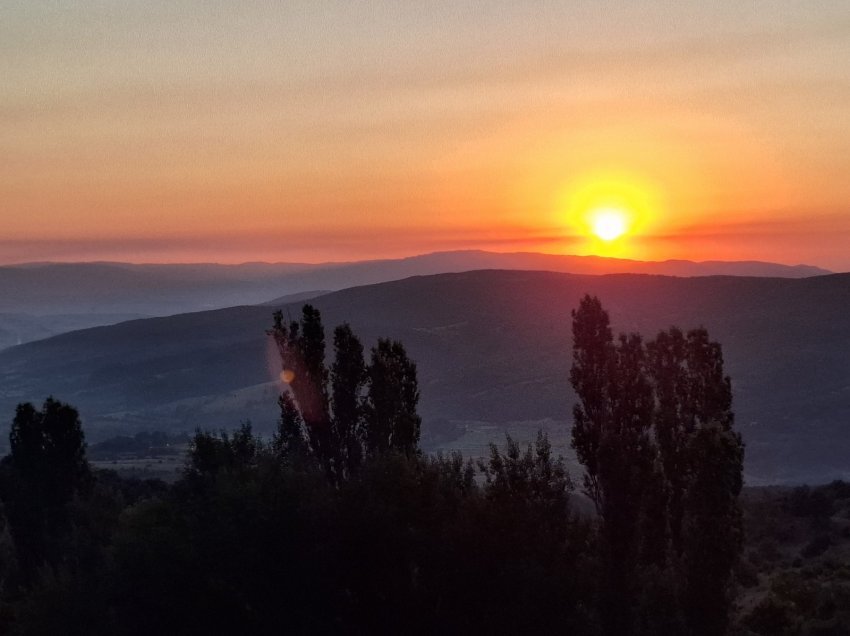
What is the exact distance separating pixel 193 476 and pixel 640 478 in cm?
1757

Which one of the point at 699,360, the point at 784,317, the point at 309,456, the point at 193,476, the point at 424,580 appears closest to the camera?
the point at 424,580

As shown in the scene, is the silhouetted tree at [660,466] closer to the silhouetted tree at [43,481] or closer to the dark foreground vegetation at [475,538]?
the dark foreground vegetation at [475,538]

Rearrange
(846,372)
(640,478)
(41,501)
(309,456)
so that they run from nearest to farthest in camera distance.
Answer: (640,478) → (309,456) → (41,501) → (846,372)

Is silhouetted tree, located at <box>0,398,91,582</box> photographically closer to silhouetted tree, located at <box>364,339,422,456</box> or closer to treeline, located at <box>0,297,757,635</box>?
treeline, located at <box>0,297,757,635</box>

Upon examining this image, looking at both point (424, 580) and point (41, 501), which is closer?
point (424, 580)

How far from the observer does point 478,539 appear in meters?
27.7

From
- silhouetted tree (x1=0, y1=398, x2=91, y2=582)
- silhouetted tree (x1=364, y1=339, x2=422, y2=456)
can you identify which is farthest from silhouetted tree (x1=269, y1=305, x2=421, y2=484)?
silhouetted tree (x1=0, y1=398, x2=91, y2=582)

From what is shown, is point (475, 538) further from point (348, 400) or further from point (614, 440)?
point (348, 400)

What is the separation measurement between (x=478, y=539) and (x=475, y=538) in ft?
0.27

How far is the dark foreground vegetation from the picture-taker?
27.6 metres

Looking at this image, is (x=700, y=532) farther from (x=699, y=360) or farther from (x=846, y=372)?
(x=846, y=372)

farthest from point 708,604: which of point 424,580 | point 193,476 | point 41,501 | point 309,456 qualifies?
point 41,501

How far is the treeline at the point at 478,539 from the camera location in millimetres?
27516

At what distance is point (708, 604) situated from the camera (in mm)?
27594
